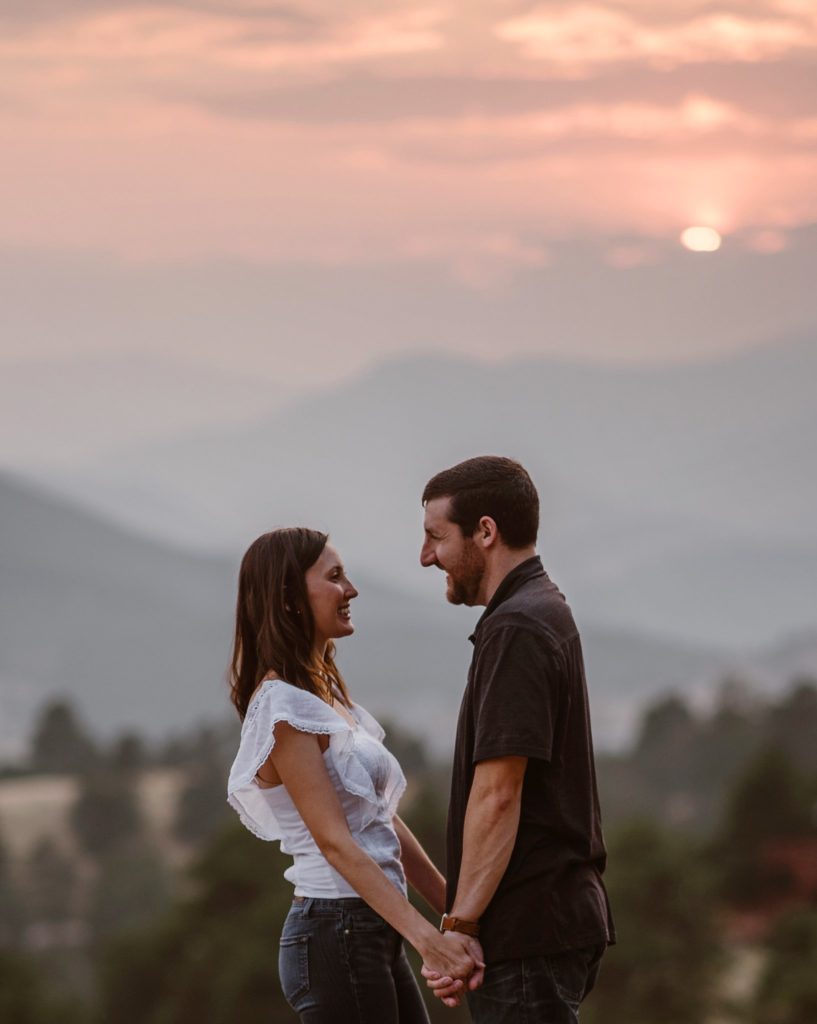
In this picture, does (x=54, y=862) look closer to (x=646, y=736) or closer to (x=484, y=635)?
(x=646, y=736)

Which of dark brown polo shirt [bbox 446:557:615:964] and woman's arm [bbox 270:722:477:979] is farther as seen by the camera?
woman's arm [bbox 270:722:477:979]

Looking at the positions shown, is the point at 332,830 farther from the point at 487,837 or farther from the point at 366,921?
the point at 487,837

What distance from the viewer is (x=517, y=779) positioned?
4262mm

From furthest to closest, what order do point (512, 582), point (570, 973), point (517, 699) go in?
1. point (512, 582)
2. point (570, 973)
3. point (517, 699)

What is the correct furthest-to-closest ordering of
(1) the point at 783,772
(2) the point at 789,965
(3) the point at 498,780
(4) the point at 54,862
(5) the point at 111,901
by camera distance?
(4) the point at 54,862 → (5) the point at 111,901 → (1) the point at 783,772 → (2) the point at 789,965 → (3) the point at 498,780

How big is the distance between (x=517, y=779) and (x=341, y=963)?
74 centimetres

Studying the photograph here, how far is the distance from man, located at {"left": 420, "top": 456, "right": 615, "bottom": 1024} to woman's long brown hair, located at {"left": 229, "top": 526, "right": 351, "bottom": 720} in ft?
1.32

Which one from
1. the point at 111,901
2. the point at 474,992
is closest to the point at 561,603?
the point at 474,992

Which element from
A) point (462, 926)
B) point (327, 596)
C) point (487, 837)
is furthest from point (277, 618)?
point (462, 926)

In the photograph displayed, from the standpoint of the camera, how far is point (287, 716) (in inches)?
175

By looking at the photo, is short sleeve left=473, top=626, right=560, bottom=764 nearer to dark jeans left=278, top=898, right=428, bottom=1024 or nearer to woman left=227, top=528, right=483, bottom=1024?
woman left=227, top=528, right=483, bottom=1024

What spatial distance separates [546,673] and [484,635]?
0.20m

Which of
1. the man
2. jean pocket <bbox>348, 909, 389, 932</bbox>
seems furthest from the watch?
jean pocket <bbox>348, 909, 389, 932</bbox>

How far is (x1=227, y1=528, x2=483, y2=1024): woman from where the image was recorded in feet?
14.6
